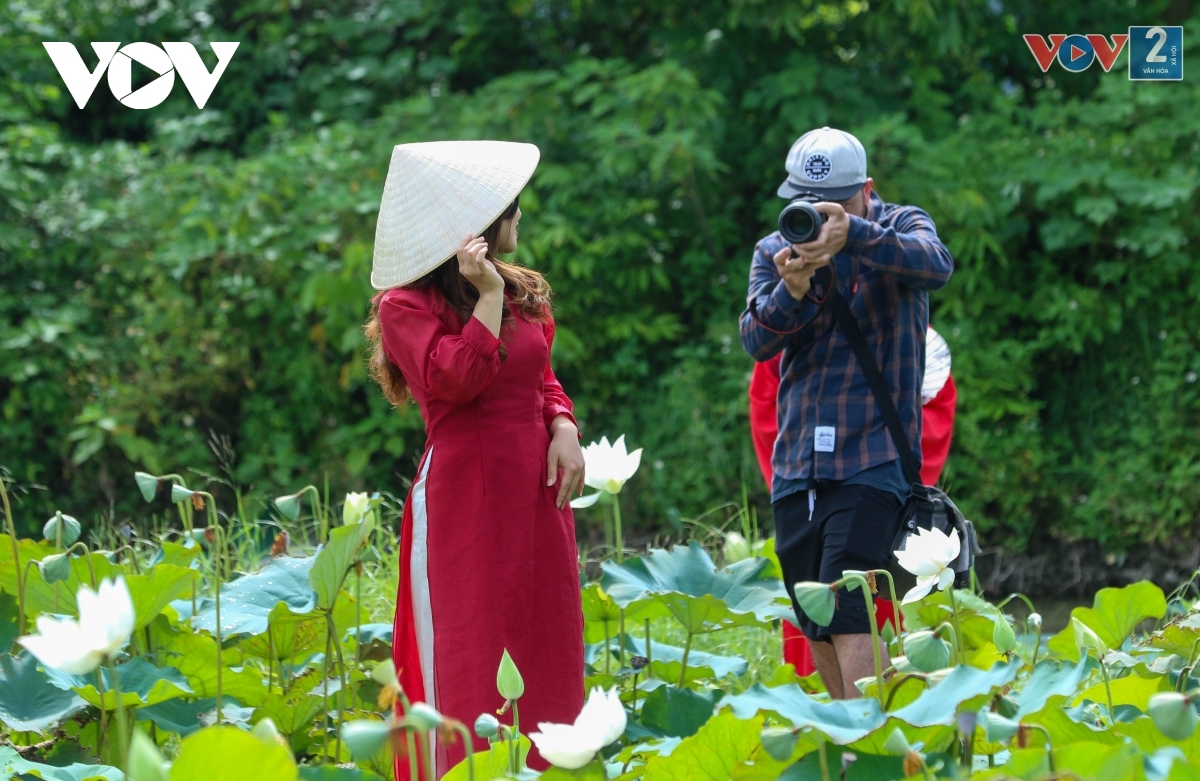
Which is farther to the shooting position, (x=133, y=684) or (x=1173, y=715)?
(x=133, y=684)

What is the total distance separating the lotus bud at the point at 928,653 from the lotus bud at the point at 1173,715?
1.09 ft

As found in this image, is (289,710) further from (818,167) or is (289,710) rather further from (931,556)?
(818,167)

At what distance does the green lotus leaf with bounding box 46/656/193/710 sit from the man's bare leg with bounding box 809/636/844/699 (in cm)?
116

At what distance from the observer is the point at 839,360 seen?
2436 mm

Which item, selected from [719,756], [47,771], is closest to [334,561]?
[47,771]

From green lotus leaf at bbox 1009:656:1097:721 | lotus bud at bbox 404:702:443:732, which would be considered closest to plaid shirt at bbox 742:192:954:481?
green lotus leaf at bbox 1009:656:1097:721

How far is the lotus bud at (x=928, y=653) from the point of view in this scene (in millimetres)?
1560

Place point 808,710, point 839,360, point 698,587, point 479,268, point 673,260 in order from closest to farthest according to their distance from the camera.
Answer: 1. point 808,710
2. point 479,268
3. point 839,360
4. point 698,587
5. point 673,260

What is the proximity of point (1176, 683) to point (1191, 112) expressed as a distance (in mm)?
4114

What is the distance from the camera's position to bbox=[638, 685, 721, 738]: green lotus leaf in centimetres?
219

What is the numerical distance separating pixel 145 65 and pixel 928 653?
6.03 meters

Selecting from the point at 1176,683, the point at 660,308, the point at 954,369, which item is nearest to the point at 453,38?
the point at 660,308

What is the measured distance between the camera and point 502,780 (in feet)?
4.42

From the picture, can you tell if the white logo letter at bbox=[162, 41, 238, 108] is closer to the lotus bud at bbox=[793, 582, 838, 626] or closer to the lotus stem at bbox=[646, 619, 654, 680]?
the lotus stem at bbox=[646, 619, 654, 680]
